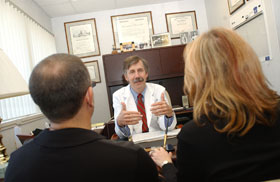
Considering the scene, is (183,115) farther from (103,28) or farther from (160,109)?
(103,28)

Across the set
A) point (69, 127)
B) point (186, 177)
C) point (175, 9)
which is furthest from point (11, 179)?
point (175, 9)

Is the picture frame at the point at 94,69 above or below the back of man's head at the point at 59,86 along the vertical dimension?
above

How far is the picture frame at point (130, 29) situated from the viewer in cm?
428

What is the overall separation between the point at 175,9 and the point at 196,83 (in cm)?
392

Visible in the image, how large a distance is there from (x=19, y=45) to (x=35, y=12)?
3.30 ft

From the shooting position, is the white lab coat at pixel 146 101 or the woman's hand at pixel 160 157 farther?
the white lab coat at pixel 146 101

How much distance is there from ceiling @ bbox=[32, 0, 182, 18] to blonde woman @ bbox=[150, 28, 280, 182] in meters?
3.50

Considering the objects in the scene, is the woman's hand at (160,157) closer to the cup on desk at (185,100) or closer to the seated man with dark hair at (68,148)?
the seated man with dark hair at (68,148)

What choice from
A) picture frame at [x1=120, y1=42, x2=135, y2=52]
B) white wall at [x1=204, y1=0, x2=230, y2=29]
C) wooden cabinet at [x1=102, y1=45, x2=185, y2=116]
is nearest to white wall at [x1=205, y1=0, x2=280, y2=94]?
white wall at [x1=204, y1=0, x2=230, y2=29]

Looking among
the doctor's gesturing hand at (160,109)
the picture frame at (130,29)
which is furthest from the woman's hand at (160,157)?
the picture frame at (130,29)

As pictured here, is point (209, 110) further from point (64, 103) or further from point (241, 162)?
point (64, 103)

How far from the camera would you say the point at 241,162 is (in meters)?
0.74

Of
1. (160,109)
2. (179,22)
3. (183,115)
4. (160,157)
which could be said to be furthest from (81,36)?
(160,157)

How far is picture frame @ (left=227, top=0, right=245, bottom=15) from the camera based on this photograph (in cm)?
303
